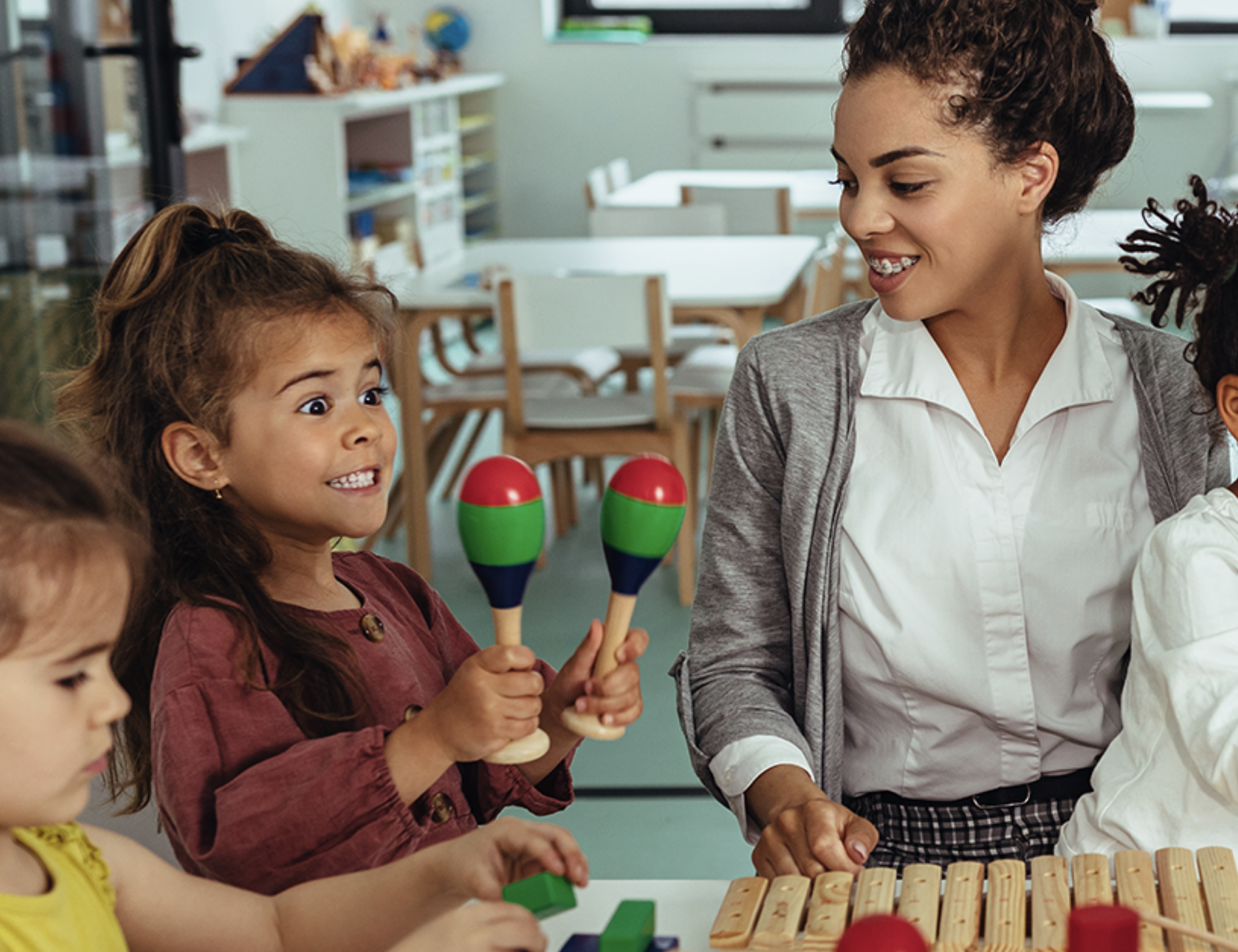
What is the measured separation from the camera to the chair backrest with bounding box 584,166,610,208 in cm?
542

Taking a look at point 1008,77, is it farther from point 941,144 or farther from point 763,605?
point 763,605

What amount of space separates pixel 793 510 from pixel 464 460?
3332 mm

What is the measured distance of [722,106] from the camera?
301 inches

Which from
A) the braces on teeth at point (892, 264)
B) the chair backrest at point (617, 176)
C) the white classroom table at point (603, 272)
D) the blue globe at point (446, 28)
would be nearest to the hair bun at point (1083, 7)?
the braces on teeth at point (892, 264)

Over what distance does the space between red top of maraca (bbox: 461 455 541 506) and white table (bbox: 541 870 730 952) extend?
26 centimetres

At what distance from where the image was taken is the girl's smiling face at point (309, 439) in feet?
3.55

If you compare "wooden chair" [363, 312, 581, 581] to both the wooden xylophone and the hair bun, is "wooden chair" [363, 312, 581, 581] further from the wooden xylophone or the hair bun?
the wooden xylophone

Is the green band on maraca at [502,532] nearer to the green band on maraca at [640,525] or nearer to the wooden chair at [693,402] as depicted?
the green band on maraca at [640,525]

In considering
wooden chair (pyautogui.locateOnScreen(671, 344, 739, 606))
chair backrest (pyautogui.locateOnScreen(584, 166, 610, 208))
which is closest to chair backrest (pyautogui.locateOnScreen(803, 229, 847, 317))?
wooden chair (pyautogui.locateOnScreen(671, 344, 739, 606))

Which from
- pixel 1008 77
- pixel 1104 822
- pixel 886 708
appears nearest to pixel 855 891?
pixel 1104 822

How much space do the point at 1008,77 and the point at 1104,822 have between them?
625 millimetres

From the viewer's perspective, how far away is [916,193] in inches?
48.4

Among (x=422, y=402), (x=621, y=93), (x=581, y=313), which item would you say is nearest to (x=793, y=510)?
(x=581, y=313)

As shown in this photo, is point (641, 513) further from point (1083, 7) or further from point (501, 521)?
point (1083, 7)
